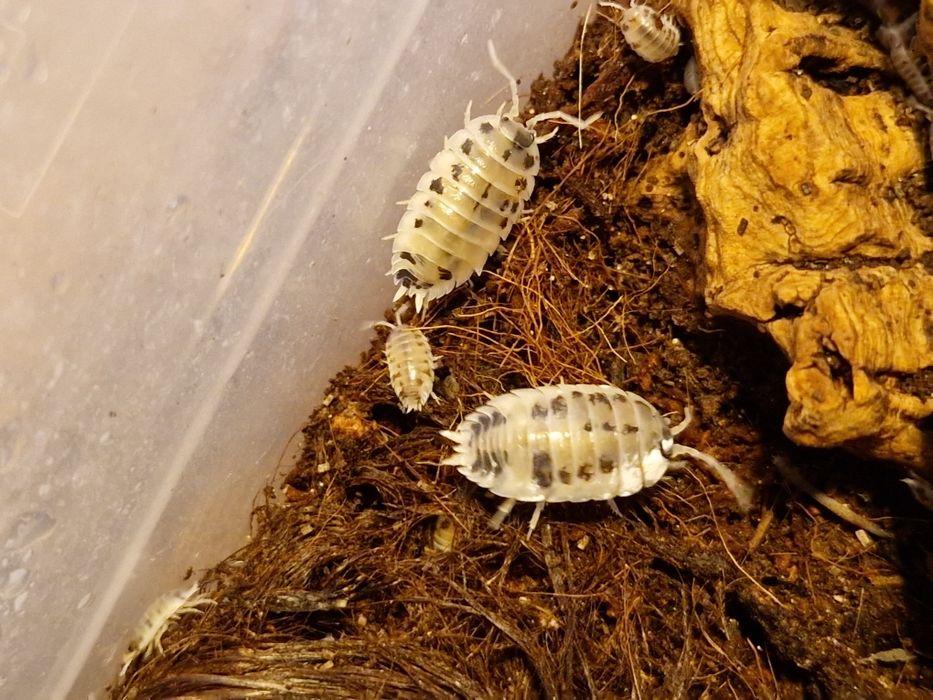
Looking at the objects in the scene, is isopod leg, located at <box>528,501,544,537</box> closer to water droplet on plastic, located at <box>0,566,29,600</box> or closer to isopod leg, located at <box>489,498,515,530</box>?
isopod leg, located at <box>489,498,515,530</box>

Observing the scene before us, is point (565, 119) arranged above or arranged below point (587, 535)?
above

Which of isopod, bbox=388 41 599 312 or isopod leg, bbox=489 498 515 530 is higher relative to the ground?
isopod, bbox=388 41 599 312

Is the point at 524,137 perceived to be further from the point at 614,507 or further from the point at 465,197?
the point at 614,507

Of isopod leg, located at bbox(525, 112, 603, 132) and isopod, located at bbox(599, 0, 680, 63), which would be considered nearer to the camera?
isopod, located at bbox(599, 0, 680, 63)

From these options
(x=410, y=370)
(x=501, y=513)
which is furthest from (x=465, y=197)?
(x=501, y=513)

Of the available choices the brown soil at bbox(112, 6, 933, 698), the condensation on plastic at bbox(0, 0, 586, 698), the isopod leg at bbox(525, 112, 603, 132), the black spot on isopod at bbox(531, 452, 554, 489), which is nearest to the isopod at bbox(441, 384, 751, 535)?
the black spot on isopod at bbox(531, 452, 554, 489)

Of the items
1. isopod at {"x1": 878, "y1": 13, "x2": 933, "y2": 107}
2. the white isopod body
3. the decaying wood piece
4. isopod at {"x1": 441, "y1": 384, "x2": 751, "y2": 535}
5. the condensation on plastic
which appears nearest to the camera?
the decaying wood piece

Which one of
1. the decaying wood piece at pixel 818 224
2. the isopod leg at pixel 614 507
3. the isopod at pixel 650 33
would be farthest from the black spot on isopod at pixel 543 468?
the isopod at pixel 650 33
